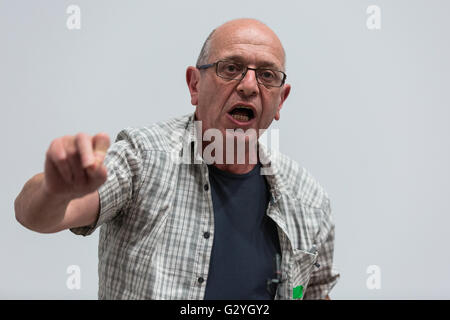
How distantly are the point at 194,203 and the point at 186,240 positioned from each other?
9 centimetres

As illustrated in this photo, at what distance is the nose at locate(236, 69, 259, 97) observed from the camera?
1165 mm

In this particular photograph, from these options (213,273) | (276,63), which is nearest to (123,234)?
(213,273)

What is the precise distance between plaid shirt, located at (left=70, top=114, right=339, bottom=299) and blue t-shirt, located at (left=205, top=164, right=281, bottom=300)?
0.09ft

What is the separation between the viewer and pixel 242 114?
47.6 inches

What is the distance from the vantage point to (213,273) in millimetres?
1094

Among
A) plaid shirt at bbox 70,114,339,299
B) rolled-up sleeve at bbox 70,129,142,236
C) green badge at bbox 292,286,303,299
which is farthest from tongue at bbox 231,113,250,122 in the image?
green badge at bbox 292,286,303,299

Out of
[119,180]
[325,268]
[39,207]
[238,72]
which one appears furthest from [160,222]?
[325,268]

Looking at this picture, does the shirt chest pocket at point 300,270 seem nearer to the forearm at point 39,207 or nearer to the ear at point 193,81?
the ear at point 193,81

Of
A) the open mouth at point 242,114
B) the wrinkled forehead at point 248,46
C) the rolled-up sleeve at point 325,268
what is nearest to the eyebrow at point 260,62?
the wrinkled forehead at point 248,46

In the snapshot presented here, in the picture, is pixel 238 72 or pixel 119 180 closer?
pixel 119 180

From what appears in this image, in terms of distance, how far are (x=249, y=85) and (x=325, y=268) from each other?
558 mm

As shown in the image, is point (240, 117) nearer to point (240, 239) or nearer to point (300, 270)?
point (240, 239)

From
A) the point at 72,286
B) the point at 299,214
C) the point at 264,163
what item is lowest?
the point at 72,286
